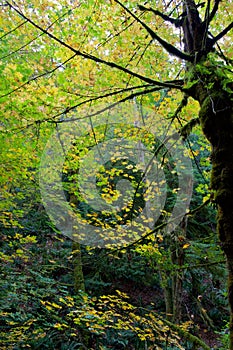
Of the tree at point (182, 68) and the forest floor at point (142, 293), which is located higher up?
the tree at point (182, 68)

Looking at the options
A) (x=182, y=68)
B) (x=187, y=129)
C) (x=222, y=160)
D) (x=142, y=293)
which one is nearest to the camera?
(x=222, y=160)

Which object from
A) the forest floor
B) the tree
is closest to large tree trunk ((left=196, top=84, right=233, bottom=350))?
the tree

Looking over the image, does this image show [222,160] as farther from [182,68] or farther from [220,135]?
[182,68]

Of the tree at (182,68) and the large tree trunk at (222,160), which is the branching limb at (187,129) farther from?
the large tree trunk at (222,160)

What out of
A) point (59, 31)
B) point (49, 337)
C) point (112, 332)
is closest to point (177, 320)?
point (112, 332)

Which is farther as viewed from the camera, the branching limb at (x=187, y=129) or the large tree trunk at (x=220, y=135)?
the branching limb at (x=187, y=129)

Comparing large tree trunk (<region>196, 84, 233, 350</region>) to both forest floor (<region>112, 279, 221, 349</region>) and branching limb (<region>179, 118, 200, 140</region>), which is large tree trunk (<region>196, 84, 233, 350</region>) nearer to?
branching limb (<region>179, 118, 200, 140</region>)

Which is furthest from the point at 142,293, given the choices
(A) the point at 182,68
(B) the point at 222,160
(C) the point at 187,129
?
(B) the point at 222,160

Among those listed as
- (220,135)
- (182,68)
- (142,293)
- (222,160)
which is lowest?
(142,293)

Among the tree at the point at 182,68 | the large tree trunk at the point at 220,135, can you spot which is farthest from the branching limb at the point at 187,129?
the large tree trunk at the point at 220,135

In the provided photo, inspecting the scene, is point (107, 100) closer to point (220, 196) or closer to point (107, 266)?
point (220, 196)

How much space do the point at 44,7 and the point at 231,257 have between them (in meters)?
3.45

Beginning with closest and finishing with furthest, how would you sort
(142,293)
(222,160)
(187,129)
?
1. (222,160)
2. (187,129)
3. (142,293)

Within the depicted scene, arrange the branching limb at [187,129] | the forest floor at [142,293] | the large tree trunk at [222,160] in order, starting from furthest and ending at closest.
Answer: the forest floor at [142,293] → the branching limb at [187,129] → the large tree trunk at [222,160]
